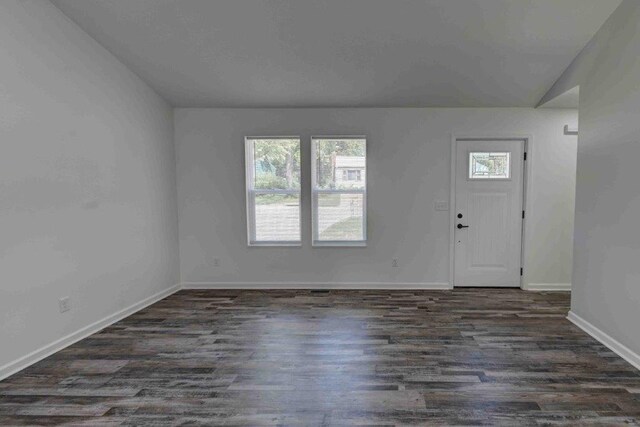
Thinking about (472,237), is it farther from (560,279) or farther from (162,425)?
(162,425)

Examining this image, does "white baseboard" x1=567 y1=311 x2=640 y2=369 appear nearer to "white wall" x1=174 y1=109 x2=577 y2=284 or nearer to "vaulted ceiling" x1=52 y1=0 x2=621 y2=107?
"white wall" x1=174 y1=109 x2=577 y2=284

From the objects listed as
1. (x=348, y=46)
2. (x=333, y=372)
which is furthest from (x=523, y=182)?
(x=333, y=372)

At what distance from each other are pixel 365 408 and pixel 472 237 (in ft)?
10.1

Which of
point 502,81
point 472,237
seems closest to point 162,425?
point 472,237

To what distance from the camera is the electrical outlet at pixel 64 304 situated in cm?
274

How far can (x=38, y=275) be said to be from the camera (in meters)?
2.55

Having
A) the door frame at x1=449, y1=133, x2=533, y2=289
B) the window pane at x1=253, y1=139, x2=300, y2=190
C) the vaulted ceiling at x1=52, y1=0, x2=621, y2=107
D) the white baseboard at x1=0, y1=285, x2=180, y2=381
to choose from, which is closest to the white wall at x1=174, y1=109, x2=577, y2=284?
the door frame at x1=449, y1=133, x2=533, y2=289

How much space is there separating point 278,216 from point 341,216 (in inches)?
34.3

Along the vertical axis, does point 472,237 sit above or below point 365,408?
above

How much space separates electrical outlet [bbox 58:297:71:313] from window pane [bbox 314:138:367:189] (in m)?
2.91

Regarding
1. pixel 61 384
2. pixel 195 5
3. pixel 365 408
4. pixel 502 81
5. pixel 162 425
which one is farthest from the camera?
pixel 502 81

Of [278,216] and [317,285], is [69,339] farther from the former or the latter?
[317,285]

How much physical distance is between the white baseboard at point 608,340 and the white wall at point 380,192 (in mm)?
1151

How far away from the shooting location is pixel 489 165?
4219 millimetres
